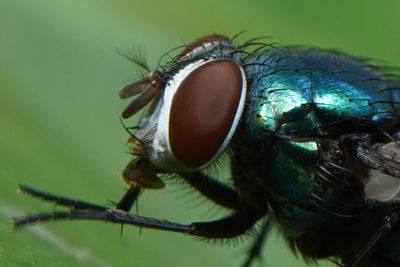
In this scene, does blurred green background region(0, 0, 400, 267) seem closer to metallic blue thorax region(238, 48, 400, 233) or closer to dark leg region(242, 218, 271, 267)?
dark leg region(242, 218, 271, 267)

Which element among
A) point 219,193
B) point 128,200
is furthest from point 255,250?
point 128,200

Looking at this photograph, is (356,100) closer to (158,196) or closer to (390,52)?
(158,196)

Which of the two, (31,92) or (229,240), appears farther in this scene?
(31,92)

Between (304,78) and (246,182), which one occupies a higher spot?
(304,78)

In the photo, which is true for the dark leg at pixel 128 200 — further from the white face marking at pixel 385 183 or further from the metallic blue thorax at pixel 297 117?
the white face marking at pixel 385 183

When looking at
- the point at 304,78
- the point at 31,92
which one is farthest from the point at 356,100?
the point at 31,92

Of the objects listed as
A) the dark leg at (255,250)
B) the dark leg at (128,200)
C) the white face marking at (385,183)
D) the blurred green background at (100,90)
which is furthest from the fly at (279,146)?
the dark leg at (255,250)
